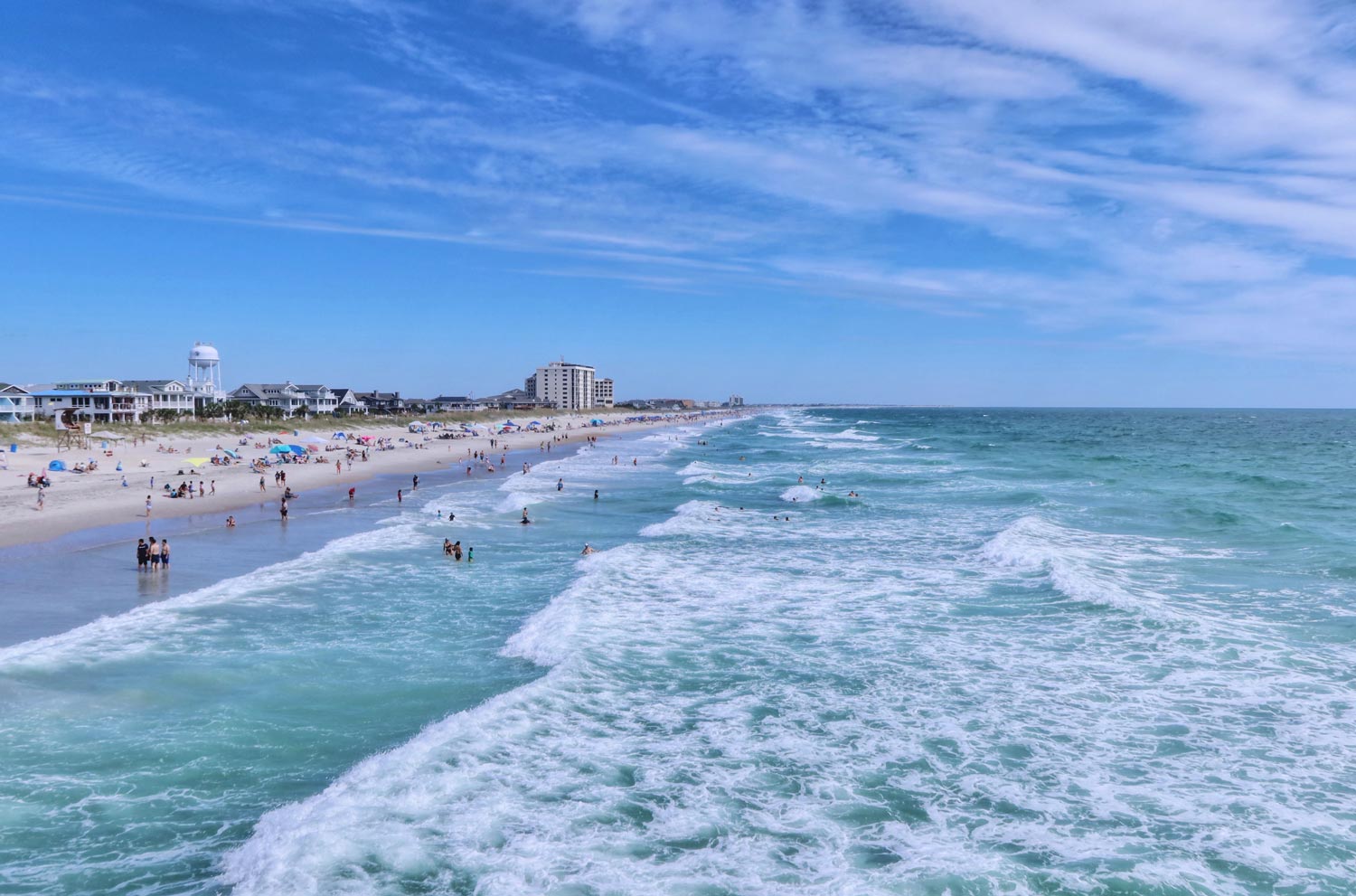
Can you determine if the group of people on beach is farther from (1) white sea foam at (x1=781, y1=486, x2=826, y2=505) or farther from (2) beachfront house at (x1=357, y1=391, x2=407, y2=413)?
(2) beachfront house at (x1=357, y1=391, x2=407, y2=413)

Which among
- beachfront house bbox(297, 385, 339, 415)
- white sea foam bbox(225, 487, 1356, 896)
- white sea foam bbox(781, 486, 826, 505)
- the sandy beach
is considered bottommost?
white sea foam bbox(225, 487, 1356, 896)

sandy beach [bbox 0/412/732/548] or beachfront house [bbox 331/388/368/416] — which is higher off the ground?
beachfront house [bbox 331/388/368/416]

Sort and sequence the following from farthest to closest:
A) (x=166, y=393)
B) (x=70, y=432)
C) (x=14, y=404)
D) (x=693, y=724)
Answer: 1. (x=166, y=393)
2. (x=14, y=404)
3. (x=70, y=432)
4. (x=693, y=724)

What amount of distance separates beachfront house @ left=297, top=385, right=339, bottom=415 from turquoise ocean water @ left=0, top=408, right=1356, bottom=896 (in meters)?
110

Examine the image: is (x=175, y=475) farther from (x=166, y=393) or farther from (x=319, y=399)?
(x=319, y=399)

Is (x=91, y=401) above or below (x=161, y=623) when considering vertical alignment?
above

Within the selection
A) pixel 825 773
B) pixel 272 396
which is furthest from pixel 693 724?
pixel 272 396

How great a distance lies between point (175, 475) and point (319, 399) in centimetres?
8999

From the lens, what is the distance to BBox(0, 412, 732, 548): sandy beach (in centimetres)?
3194

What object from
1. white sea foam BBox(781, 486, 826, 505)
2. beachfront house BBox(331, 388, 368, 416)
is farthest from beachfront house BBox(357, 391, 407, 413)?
white sea foam BBox(781, 486, 826, 505)

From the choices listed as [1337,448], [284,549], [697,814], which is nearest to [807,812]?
[697,814]

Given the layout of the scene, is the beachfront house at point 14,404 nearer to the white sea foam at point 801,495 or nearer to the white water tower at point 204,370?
the white water tower at point 204,370

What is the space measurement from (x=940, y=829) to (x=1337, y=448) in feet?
313

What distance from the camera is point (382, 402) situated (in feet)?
494
